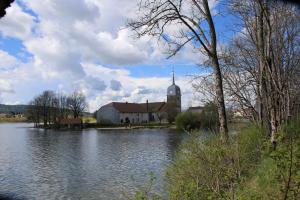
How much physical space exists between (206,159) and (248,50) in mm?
9130

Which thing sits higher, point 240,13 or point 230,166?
point 240,13

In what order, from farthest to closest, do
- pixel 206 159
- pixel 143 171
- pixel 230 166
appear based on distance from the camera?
pixel 143 171 → pixel 206 159 → pixel 230 166

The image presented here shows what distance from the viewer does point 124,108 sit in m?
111

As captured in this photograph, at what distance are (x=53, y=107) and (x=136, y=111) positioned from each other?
24311 mm

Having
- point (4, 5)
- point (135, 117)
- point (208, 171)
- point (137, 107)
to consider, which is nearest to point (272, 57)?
point (208, 171)

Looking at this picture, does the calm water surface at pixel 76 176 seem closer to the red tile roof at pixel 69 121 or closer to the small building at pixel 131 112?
the red tile roof at pixel 69 121

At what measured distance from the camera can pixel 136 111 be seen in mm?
113250

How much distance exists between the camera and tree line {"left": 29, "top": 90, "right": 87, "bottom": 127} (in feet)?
321

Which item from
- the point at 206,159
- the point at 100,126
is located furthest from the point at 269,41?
the point at 100,126

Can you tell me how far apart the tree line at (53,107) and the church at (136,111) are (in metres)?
6.91

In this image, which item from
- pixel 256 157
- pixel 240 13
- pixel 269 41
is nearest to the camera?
pixel 256 157

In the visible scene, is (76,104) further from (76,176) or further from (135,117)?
(76,176)

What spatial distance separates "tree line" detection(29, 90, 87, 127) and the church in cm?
691

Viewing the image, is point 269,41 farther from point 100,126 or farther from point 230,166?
point 100,126
